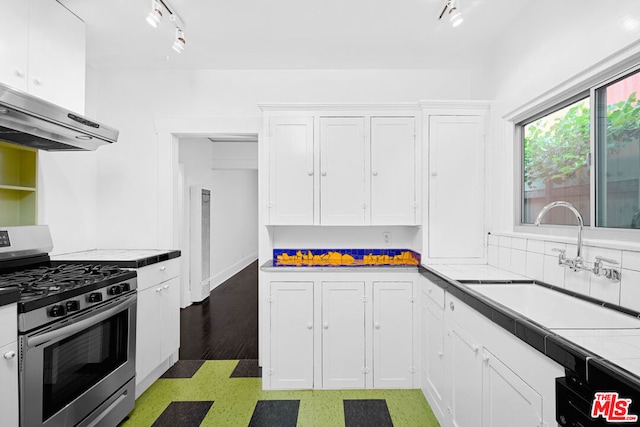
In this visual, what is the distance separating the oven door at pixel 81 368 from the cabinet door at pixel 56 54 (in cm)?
138

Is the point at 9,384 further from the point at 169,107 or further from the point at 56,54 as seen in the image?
the point at 169,107

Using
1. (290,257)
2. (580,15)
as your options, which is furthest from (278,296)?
(580,15)

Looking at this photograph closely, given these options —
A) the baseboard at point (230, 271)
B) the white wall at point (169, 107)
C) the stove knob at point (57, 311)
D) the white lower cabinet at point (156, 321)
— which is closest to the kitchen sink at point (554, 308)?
the white wall at point (169, 107)

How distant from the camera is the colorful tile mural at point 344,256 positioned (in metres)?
3.22

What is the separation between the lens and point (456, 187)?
2.91 meters

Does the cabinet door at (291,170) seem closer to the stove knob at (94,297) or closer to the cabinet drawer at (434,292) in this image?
the cabinet drawer at (434,292)

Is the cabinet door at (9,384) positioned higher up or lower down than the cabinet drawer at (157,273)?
lower down

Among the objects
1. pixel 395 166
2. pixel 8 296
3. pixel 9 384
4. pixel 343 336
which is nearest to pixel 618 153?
pixel 395 166

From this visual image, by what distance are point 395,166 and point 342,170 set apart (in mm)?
437

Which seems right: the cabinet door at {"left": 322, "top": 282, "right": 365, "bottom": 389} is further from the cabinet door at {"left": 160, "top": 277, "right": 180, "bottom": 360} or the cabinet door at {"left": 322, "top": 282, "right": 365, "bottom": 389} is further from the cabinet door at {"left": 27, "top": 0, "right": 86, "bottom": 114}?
the cabinet door at {"left": 27, "top": 0, "right": 86, "bottom": 114}

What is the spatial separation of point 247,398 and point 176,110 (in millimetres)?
2535

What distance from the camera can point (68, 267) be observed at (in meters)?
2.36

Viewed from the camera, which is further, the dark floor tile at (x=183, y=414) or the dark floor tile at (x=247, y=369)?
the dark floor tile at (x=247, y=369)

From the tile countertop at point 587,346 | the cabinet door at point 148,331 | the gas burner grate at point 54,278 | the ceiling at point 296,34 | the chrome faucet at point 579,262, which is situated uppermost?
the ceiling at point 296,34
